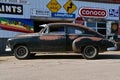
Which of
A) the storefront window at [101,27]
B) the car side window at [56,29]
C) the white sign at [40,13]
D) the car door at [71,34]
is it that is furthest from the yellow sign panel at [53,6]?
the car door at [71,34]

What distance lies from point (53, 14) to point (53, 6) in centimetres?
54

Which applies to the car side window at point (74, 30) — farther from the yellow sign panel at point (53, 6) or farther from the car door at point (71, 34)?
the yellow sign panel at point (53, 6)

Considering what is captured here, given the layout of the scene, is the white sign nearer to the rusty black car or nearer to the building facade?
the building facade

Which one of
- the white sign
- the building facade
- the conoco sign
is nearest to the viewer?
the building facade

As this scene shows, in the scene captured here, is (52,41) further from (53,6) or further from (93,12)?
(93,12)

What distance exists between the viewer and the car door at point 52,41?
16828 millimetres

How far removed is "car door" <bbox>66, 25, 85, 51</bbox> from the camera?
16875 mm

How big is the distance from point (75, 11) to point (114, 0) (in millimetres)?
3094

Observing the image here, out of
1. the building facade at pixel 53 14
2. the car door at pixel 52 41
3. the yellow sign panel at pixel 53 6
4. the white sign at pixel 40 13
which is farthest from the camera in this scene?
the yellow sign panel at pixel 53 6

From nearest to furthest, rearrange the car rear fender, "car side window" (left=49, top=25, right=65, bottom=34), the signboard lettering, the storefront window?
the car rear fender, "car side window" (left=49, top=25, right=65, bottom=34), the signboard lettering, the storefront window

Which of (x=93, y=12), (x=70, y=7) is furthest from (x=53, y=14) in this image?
(x=93, y=12)

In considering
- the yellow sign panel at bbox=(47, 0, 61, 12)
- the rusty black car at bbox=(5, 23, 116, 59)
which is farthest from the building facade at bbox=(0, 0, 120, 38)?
the rusty black car at bbox=(5, 23, 116, 59)

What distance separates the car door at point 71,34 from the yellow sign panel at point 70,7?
6.82m

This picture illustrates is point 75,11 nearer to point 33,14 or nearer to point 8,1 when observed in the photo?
point 33,14
